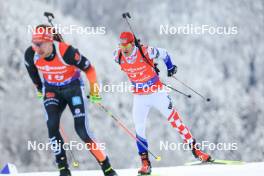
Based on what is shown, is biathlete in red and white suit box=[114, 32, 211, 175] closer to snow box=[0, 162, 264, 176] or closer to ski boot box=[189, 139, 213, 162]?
snow box=[0, 162, 264, 176]

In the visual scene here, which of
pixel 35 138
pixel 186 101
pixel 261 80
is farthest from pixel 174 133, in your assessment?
pixel 261 80

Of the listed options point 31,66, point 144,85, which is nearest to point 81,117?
point 31,66

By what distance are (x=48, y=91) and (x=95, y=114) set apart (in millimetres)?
39076

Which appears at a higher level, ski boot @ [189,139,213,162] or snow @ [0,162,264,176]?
ski boot @ [189,139,213,162]

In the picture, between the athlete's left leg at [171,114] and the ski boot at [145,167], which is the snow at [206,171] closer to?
the ski boot at [145,167]

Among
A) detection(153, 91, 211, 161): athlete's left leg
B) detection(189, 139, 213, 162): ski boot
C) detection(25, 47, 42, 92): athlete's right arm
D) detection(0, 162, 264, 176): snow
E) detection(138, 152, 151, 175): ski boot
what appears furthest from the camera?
detection(189, 139, 213, 162): ski boot

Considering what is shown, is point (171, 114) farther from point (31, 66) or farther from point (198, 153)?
Answer: point (31, 66)

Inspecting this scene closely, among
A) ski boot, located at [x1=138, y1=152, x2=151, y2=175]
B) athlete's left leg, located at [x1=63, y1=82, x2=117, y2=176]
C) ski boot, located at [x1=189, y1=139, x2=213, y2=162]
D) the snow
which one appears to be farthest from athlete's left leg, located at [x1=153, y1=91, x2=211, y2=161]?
athlete's left leg, located at [x1=63, y1=82, x2=117, y2=176]

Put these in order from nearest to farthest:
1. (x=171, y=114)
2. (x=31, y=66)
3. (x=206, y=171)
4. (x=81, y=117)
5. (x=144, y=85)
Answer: (x=81, y=117)
(x=31, y=66)
(x=206, y=171)
(x=144, y=85)
(x=171, y=114)

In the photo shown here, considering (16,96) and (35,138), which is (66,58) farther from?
(16,96)

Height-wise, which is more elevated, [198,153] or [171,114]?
[171,114]

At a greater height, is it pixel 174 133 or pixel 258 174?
pixel 258 174

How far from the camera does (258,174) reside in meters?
9.84

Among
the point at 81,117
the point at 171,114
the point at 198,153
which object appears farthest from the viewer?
the point at 198,153
